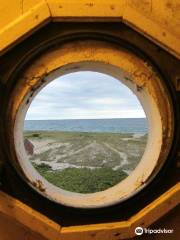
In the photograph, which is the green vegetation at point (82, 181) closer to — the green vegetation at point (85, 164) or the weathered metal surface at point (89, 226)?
the green vegetation at point (85, 164)

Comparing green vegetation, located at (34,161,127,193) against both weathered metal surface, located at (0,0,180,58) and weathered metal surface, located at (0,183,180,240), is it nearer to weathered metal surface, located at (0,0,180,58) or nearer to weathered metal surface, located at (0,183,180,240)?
weathered metal surface, located at (0,183,180,240)

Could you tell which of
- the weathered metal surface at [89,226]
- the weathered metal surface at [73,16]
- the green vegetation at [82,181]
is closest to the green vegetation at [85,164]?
the green vegetation at [82,181]

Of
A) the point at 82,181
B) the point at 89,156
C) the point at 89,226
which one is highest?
the point at 89,156

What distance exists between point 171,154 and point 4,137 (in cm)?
71

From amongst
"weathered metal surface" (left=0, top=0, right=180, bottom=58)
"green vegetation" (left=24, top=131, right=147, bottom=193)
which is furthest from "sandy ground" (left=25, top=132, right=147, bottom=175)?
"weathered metal surface" (left=0, top=0, right=180, bottom=58)

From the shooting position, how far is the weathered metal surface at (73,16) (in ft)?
4.33

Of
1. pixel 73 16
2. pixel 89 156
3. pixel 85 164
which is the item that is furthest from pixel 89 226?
pixel 89 156

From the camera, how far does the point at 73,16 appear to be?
1.33 meters

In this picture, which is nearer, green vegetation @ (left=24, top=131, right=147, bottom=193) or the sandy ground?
green vegetation @ (left=24, top=131, right=147, bottom=193)

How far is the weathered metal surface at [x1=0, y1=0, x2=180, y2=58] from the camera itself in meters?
1.32

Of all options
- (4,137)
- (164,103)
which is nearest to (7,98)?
(4,137)

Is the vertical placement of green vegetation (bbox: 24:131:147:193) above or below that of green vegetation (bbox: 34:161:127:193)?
above

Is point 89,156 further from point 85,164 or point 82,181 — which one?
point 82,181

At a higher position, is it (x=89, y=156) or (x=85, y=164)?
(x=89, y=156)
